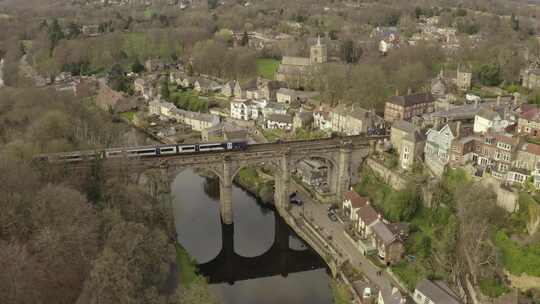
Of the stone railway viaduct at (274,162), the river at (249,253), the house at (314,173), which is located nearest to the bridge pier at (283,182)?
the stone railway viaduct at (274,162)

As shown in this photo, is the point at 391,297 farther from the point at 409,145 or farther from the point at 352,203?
the point at 409,145

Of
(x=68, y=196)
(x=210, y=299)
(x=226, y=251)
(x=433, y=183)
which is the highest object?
(x=68, y=196)

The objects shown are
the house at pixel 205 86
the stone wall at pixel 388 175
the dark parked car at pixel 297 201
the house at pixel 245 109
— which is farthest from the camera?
the house at pixel 205 86

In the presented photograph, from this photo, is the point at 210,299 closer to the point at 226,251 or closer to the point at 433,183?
the point at 226,251

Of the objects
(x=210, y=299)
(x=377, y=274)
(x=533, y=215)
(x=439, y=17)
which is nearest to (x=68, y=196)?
(x=210, y=299)

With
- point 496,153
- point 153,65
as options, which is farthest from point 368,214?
point 153,65

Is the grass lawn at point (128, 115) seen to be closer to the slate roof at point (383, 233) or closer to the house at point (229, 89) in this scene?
the house at point (229, 89)
